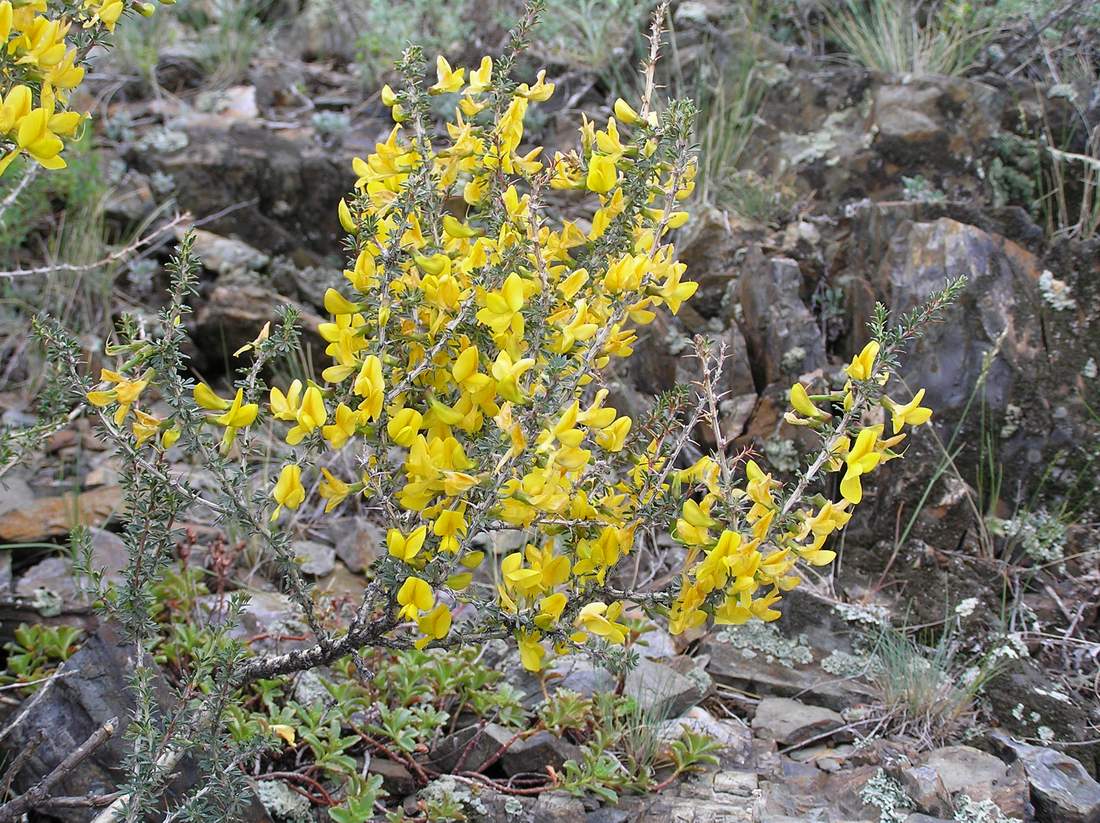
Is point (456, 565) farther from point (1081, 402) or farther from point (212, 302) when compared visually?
point (212, 302)

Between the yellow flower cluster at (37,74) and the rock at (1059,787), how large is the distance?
7.87 ft

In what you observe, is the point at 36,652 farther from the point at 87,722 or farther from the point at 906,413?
the point at 906,413

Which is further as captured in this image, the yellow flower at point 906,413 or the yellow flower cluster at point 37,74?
the yellow flower at point 906,413

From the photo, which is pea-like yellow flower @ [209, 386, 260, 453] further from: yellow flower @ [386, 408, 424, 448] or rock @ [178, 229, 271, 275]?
rock @ [178, 229, 271, 275]

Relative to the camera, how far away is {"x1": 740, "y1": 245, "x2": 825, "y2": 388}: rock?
343 cm

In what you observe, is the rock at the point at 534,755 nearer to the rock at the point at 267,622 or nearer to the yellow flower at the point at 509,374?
the rock at the point at 267,622

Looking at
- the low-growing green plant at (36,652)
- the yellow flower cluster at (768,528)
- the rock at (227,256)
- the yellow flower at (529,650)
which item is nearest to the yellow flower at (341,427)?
the yellow flower at (529,650)

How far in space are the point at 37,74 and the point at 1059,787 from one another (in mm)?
2552

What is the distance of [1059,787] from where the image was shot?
2.28 m

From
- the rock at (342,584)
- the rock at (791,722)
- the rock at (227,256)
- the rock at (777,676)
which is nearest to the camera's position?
the rock at (791,722)

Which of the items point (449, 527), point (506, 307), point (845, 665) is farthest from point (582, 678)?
point (506, 307)

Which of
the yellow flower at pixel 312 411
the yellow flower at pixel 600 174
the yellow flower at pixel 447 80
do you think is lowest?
the yellow flower at pixel 312 411

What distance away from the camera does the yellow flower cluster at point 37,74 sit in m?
1.59

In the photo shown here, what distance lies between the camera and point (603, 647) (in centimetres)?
225
